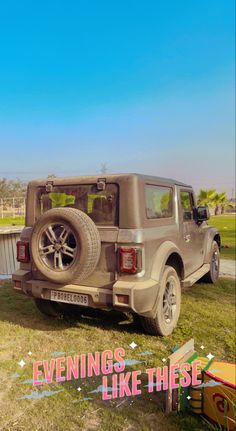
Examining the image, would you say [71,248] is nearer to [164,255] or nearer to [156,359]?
[164,255]

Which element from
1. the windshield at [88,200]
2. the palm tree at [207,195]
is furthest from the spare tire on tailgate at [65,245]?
the palm tree at [207,195]

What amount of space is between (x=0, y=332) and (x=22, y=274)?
817 millimetres

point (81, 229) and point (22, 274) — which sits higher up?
point (81, 229)

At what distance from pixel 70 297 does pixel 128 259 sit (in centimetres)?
89

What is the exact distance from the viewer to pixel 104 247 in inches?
143

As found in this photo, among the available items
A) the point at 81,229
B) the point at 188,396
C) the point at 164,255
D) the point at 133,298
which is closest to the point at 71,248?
the point at 81,229

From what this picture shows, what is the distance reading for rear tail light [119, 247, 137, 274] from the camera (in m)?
3.41

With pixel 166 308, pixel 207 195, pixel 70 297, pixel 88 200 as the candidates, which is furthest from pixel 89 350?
pixel 207 195

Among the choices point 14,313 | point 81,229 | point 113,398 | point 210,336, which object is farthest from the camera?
point 14,313

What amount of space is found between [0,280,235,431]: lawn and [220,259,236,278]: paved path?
1.55 meters

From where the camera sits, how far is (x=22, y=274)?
4.08 m

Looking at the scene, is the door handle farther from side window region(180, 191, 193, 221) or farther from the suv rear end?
the suv rear end

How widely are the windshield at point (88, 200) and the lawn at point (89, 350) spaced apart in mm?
1503

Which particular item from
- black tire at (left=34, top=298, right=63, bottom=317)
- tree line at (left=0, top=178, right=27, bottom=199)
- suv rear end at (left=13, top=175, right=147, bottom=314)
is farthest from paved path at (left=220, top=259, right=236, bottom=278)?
tree line at (left=0, top=178, right=27, bottom=199)
